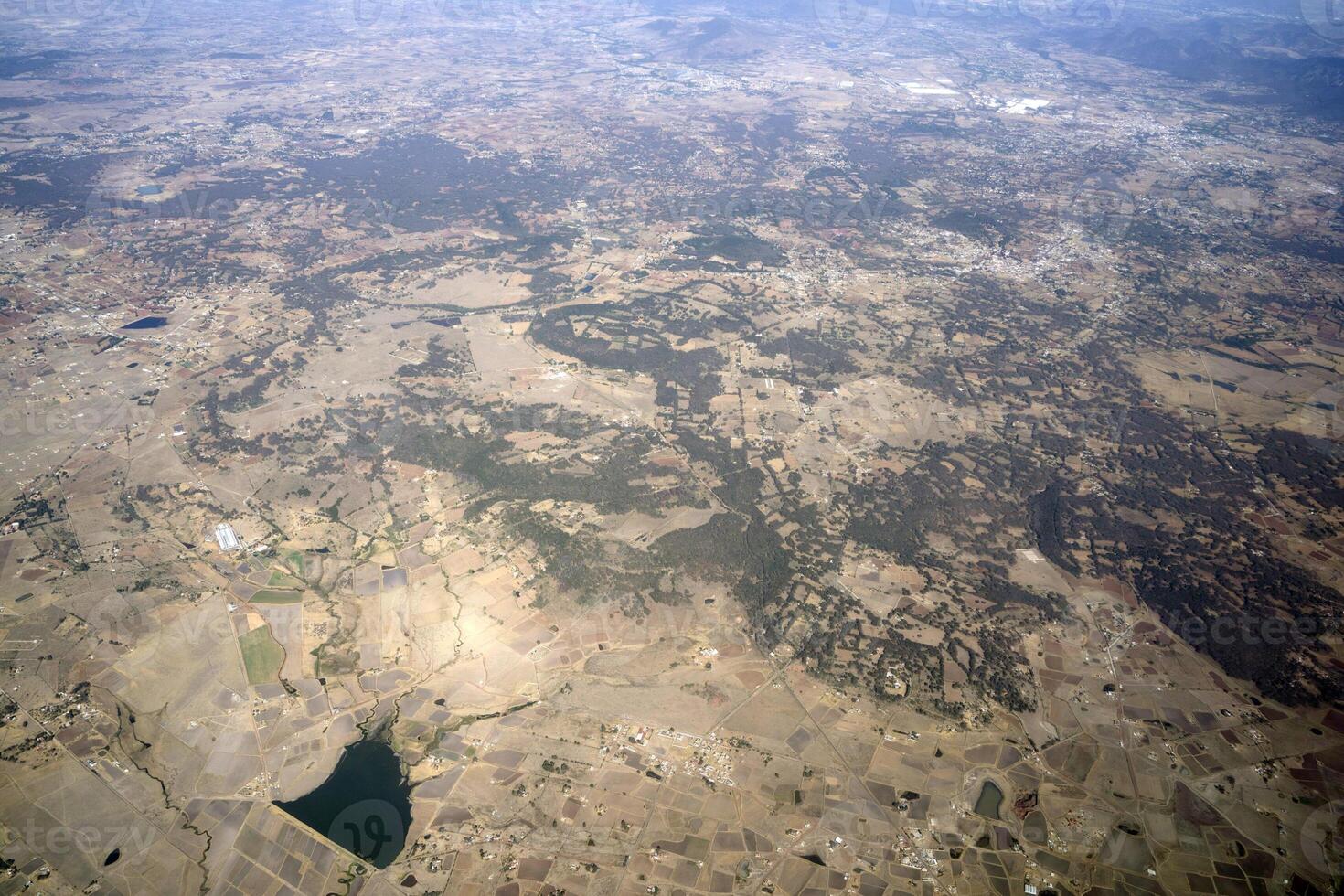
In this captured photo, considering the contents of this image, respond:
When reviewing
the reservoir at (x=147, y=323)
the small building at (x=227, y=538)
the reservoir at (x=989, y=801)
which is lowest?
the reservoir at (x=989, y=801)

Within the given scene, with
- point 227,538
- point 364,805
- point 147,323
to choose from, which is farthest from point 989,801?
point 147,323

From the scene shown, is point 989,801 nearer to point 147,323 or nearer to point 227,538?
point 227,538

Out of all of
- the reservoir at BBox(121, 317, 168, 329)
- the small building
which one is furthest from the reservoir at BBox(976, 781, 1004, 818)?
the reservoir at BBox(121, 317, 168, 329)

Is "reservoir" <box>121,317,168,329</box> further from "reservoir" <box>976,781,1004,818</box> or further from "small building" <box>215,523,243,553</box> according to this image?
"reservoir" <box>976,781,1004,818</box>

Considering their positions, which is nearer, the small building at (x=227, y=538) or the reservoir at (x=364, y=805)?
the reservoir at (x=364, y=805)

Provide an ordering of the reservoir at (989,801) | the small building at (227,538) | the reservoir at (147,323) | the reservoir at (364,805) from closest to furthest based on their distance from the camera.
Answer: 1. the reservoir at (364,805)
2. the reservoir at (989,801)
3. the small building at (227,538)
4. the reservoir at (147,323)

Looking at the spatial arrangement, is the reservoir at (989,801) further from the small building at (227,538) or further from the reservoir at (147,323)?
the reservoir at (147,323)

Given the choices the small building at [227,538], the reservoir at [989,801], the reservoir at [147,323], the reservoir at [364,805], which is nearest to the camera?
the reservoir at [364,805]

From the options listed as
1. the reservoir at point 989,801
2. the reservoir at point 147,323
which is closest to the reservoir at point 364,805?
the reservoir at point 989,801
